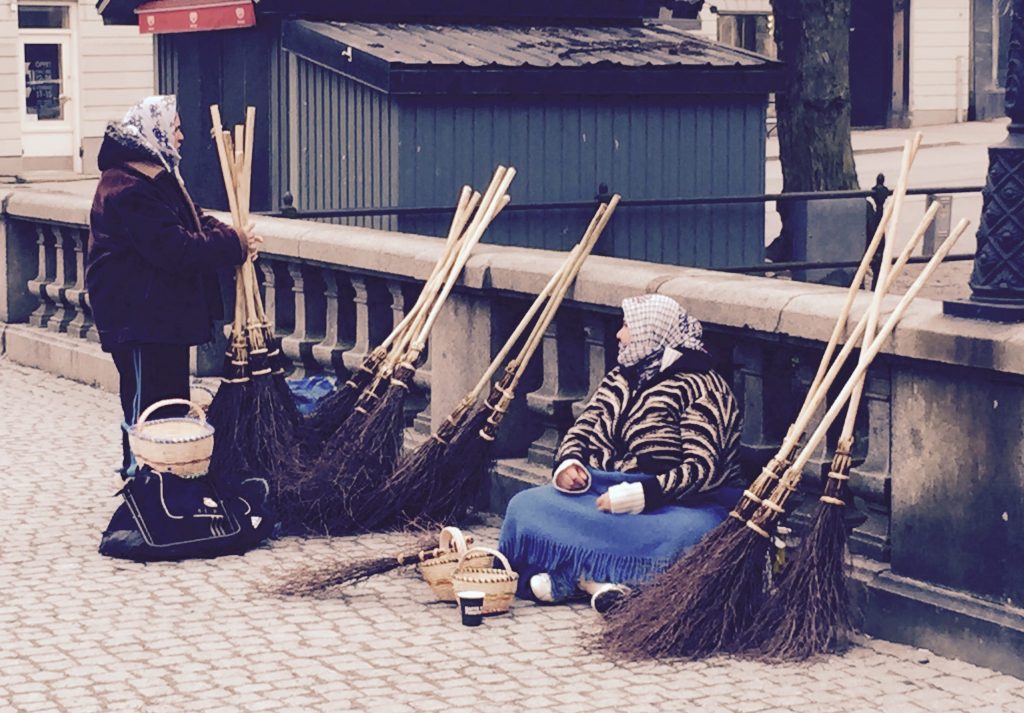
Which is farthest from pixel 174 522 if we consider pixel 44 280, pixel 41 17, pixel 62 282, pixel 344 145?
pixel 41 17

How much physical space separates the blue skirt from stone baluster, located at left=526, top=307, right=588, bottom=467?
3.59 ft

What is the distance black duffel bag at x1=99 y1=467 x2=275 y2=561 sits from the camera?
310 inches

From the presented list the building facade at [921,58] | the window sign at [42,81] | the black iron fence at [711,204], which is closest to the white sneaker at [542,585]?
the black iron fence at [711,204]

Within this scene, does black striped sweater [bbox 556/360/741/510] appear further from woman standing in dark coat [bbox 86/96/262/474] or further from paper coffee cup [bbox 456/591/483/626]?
woman standing in dark coat [bbox 86/96/262/474]

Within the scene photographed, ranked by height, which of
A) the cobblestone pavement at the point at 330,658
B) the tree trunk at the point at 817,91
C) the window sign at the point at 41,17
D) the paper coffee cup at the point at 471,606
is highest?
the window sign at the point at 41,17

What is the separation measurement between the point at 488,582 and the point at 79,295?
630 centimetres

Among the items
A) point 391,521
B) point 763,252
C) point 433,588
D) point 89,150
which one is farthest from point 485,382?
point 89,150

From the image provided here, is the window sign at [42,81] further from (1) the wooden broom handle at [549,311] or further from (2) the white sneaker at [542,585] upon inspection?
(2) the white sneaker at [542,585]

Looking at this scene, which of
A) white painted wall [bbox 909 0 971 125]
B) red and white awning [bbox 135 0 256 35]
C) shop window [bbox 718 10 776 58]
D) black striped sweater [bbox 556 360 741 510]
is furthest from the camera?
white painted wall [bbox 909 0 971 125]

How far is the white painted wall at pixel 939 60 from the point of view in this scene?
134 ft

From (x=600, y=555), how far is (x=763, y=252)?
804 cm

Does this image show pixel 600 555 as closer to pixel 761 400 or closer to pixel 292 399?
pixel 761 400

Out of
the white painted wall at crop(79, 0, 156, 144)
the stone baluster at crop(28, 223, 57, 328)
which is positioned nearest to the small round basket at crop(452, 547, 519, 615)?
the stone baluster at crop(28, 223, 57, 328)

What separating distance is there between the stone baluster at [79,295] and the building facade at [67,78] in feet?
63.7
